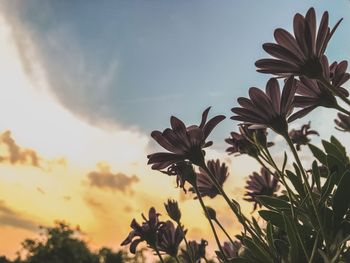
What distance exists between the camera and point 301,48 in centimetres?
159

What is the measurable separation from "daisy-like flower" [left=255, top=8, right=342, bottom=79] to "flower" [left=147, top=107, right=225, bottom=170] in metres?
0.33

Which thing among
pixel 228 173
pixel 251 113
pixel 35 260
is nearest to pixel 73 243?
pixel 35 260

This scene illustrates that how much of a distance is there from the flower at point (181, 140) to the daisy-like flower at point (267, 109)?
135 millimetres

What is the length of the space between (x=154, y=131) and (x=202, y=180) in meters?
0.81

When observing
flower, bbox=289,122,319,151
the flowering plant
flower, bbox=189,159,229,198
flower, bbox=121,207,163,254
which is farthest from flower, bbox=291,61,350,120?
flower, bbox=289,122,319,151

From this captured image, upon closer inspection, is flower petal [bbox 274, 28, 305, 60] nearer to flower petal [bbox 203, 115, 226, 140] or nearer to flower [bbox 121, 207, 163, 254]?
flower petal [bbox 203, 115, 226, 140]

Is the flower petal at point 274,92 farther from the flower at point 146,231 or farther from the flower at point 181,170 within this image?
the flower at point 146,231

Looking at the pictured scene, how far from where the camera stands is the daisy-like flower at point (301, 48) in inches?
61.2

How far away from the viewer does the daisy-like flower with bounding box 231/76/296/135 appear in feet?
5.50

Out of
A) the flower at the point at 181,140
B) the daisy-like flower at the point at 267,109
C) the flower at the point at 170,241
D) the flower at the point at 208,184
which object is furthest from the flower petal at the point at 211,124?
the flower at the point at 170,241

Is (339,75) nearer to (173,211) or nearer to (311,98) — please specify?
(311,98)

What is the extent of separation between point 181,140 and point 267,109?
Result: 12.8 inches

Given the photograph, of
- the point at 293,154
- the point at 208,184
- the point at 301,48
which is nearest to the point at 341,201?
the point at 293,154

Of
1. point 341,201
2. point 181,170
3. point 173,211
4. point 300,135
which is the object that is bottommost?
point 341,201
